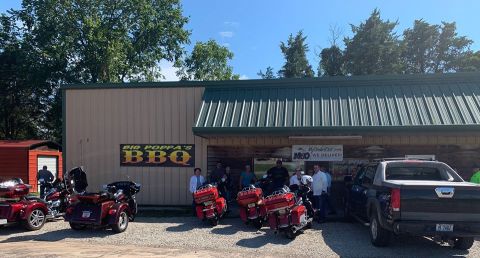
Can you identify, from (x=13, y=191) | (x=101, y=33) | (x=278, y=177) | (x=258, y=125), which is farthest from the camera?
(x=101, y=33)

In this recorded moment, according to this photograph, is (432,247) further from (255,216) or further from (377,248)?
(255,216)

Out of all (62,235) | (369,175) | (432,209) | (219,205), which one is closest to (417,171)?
(369,175)

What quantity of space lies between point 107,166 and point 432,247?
11300mm

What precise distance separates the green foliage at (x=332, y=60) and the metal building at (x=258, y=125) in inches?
1349

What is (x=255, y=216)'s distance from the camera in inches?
460

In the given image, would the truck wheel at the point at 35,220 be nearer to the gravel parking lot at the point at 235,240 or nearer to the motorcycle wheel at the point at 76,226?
the gravel parking lot at the point at 235,240

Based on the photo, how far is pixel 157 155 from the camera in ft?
53.8

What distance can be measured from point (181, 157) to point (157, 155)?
0.86 m

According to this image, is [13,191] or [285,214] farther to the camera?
[13,191]

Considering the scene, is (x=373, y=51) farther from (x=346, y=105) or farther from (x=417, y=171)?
(x=417, y=171)

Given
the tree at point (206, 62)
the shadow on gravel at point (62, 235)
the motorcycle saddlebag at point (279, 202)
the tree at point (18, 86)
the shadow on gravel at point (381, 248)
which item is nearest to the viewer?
the shadow on gravel at point (381, 248)

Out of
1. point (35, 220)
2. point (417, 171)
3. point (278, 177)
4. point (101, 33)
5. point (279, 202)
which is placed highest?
point (101, 33)

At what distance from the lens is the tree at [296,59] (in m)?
56.1

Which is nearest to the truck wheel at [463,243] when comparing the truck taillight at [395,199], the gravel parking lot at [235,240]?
the gravel parking lot at [235,240]
